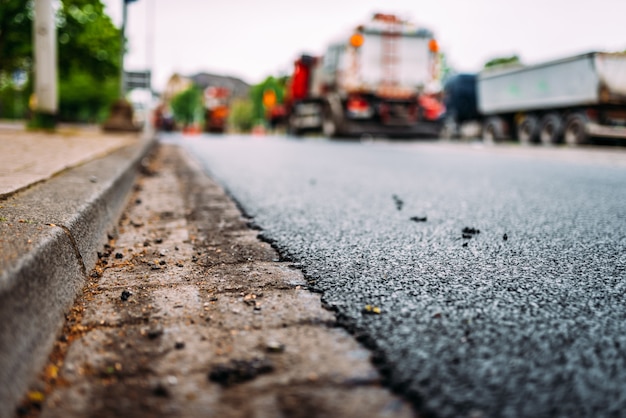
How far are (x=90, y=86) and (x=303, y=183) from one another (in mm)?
55144

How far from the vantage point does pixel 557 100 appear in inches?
575

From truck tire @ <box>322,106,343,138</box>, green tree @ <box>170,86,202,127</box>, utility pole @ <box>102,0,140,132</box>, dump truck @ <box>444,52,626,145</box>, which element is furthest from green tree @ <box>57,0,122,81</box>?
green tree @ <box>170,86,202,127</box>

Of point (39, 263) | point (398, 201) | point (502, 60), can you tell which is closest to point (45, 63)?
point (398, 201)

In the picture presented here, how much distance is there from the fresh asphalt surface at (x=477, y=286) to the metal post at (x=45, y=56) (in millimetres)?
7085

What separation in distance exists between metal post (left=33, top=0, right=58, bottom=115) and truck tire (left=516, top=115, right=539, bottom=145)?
12358 mm

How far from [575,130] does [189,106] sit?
260 feet

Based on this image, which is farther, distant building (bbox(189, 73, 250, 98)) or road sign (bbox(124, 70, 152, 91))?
distant building (bbox(189, 73, 250, 98))

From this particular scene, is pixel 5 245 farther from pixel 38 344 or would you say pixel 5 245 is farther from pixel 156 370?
pixel 156 370

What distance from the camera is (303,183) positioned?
5336 mm

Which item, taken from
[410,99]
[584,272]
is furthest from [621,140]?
[584,272]

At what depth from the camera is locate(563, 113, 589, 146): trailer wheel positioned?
1350cm

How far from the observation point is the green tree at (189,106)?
85650 millimetres

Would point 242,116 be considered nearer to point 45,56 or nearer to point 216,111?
point 216,111

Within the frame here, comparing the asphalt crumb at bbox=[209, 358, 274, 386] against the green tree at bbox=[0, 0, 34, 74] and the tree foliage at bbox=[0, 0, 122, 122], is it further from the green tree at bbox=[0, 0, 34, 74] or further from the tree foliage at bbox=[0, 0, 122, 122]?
the green tree at bbox=[0, 0, 34, 74]
